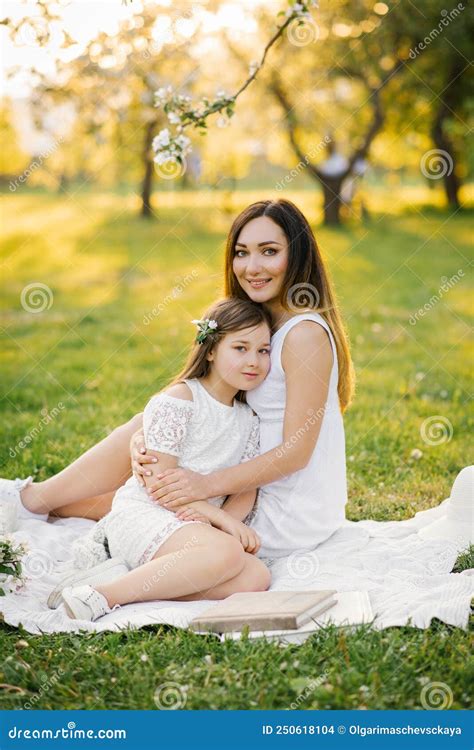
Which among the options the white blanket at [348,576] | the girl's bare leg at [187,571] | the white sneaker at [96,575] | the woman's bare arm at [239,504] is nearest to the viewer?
the white blanket at [348,576]

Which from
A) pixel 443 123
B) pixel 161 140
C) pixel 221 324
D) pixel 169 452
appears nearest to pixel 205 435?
pixel 169 452

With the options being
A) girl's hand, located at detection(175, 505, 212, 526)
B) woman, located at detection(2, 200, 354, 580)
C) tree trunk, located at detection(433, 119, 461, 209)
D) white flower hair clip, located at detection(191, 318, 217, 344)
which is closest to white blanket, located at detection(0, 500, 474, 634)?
woman, located at detection(2, 200, 354, 580)

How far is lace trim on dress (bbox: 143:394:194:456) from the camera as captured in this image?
343 centimetres

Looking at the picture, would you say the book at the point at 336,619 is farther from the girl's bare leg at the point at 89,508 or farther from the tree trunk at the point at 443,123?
the tree trunk at the point at 443,123

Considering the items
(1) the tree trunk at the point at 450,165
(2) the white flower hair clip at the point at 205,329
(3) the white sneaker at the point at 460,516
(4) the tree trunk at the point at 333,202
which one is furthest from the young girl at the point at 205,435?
(1) the tree trunk at the point at 450,165

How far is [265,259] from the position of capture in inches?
144

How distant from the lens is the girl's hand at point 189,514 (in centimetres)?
338

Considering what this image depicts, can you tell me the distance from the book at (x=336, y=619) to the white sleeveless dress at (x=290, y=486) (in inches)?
18.6

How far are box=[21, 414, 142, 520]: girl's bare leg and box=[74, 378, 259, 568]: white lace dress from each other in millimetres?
332

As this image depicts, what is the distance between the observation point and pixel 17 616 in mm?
3158

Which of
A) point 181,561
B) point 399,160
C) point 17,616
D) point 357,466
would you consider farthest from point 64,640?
point 399,160

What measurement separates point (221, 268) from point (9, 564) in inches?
62.3

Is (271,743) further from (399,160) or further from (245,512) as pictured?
(399,160)

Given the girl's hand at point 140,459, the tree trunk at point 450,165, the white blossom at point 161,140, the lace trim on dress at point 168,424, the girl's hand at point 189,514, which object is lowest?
the girl's hand at point 189,514
